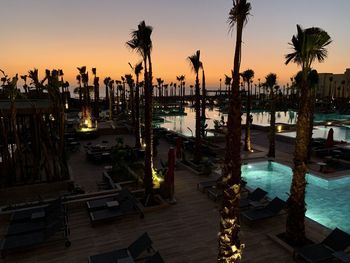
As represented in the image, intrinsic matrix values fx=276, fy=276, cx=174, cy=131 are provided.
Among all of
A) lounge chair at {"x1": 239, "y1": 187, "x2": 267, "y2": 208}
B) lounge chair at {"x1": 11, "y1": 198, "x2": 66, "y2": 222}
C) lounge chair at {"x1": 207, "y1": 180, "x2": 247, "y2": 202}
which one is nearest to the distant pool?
lounge chair at {"x1": 207, "y1": 180, "x2": 247, "y2": 202}

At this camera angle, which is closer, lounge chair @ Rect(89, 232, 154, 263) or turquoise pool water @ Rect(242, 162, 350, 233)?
lounge chair @ Rect(89, 232, 154, 263)

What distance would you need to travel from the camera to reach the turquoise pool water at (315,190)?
43.7ft

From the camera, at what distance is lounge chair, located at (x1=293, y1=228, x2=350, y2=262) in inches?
326

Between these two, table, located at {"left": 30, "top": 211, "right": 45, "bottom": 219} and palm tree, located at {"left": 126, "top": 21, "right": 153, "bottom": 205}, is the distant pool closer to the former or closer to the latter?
palm tree, located at {"left": 126, "top": 21, "right": 153, "bottom": 205}

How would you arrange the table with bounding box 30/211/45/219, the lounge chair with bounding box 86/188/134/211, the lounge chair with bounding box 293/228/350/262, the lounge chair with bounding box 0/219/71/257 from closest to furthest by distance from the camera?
the lounge chair with bounding box 293/228/350/262 → the lounge chair with bounding box 0/219/71/257 → the table with bounding box 30/211/45/219 → the lounge chair with bounding box 86/188/134/211

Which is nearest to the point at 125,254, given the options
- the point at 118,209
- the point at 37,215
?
the point at 118,209

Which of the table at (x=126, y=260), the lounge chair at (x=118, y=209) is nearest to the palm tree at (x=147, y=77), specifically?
the lounge chair at (x=118, y=209)

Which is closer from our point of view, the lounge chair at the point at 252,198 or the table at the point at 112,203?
the table at the point at 112,203

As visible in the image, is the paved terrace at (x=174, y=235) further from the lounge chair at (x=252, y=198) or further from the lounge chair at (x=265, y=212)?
the lounge chair at (x=252, y=198)

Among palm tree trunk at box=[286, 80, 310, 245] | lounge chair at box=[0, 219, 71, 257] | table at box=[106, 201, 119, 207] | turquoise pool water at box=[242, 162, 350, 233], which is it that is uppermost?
palm tree trunk at box=[286, 80, 310, 245]

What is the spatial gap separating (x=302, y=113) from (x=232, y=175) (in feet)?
16.0

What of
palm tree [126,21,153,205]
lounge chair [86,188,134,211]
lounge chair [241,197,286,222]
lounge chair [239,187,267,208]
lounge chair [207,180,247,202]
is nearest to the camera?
lounge chair [241,197,286,222]

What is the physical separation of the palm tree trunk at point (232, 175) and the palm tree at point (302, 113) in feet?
14.8

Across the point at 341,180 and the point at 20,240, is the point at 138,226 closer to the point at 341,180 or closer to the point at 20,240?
the point at 20,240
